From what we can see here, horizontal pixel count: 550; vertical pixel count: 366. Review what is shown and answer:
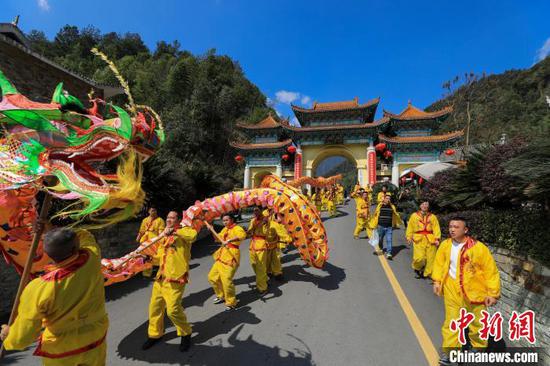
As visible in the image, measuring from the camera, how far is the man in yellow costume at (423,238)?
5.10m

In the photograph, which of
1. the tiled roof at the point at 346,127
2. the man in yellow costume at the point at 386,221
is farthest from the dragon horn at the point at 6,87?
the tiled roof at the point at 346,127

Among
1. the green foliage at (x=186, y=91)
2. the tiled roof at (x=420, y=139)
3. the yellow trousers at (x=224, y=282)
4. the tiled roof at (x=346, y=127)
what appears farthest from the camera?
the green foliage at (x=186, y=91)

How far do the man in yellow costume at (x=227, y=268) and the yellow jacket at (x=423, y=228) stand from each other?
3548 millimetres

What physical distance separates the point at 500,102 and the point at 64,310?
180 feet

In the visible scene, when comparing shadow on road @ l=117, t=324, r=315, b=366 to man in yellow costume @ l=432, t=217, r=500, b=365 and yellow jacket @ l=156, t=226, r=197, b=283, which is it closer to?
yellow jacket @ l=156, t=226, r=197, b=283

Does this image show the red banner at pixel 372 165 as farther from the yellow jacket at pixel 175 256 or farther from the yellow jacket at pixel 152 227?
the yellow jacket at pixel 175 256

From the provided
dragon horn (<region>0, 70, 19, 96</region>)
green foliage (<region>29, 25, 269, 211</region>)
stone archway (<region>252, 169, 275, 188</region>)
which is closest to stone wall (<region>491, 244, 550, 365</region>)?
dragon horn (<region>0, 70, 19, 96</region>)

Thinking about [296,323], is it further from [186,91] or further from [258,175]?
[186,91]

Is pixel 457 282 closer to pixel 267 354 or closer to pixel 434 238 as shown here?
pixel 267 354

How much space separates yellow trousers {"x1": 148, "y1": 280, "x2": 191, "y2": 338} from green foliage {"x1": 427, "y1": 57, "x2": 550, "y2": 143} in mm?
34267

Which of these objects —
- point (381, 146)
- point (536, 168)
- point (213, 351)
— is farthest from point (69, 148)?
point (381, 146)

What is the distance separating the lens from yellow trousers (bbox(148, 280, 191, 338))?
10.1ft

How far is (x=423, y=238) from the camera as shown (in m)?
5.23

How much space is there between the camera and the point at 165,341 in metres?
3.22
